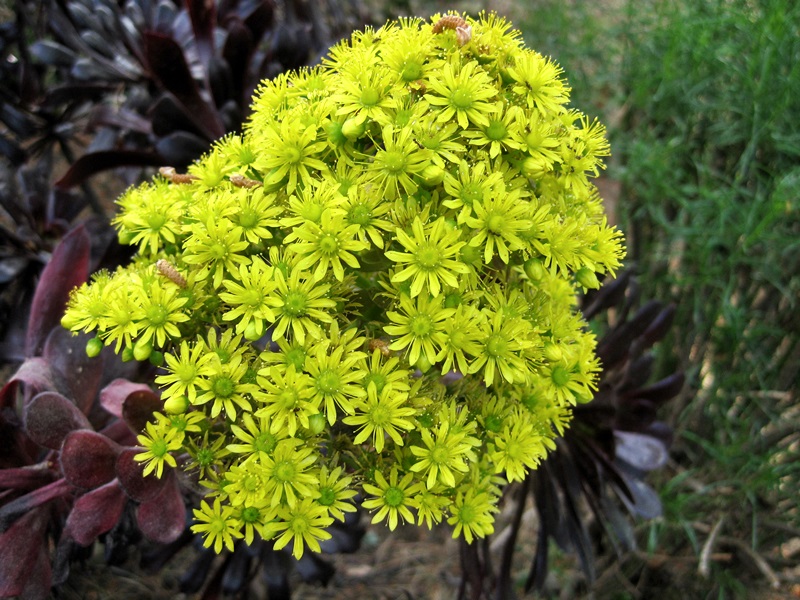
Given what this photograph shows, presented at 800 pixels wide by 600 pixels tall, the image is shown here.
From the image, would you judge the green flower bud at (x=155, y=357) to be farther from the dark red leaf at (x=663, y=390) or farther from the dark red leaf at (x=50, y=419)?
the dark red leaf at (x=663, y=390)

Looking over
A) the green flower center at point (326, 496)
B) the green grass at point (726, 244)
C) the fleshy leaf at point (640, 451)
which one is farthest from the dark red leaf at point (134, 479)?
the green grass at point (726, 244)

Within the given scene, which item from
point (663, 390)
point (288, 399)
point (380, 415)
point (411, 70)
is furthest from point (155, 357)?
point (663, 390)

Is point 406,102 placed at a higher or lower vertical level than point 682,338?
higher

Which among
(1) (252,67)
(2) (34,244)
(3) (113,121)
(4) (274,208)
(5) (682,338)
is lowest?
(5) (682,338)

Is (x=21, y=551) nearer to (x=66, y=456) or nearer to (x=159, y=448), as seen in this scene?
(x=66, y=456)

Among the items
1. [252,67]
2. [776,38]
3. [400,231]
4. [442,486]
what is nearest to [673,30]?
[776,38]

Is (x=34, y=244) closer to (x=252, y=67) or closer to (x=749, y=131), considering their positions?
(x=252, y=67)

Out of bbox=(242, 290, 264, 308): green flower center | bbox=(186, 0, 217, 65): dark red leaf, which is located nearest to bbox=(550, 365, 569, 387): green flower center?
bbox=(242, 290, 264, 308): green flower center
